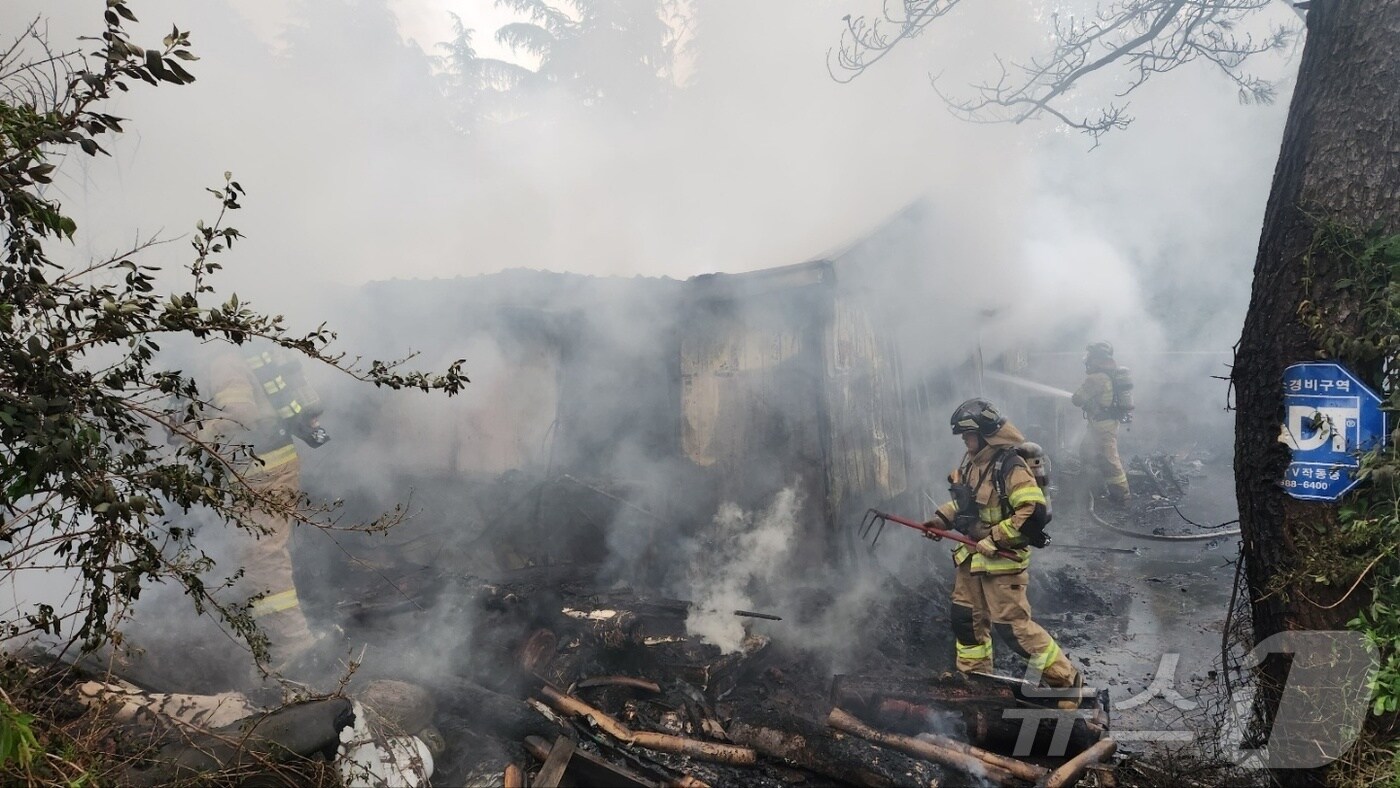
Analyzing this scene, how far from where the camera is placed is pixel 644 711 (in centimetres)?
451

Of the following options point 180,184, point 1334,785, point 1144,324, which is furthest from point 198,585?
point 1144,324

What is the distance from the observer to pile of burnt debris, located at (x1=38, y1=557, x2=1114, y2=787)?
11.9 feet

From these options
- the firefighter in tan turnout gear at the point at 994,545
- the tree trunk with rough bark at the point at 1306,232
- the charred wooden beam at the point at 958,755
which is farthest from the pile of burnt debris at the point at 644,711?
the tree trunk with rough bark at the point at 1306,232

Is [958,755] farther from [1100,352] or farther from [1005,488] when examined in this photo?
[1100,352]

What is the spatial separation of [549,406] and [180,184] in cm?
708

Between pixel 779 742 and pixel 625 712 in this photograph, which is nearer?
pixel 779 742

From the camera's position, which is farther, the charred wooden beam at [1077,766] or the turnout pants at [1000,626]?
the turnout pants at [1000,626]

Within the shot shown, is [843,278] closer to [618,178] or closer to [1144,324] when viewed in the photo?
[618,178]

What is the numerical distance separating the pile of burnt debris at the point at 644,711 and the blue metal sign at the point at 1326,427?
1941 mm

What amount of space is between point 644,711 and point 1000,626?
2.70 m

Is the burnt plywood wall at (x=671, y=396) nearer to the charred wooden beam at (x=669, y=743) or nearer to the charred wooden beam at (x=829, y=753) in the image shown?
the charred wooden beam at (x=829, y=753)

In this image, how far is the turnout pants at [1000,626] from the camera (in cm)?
450

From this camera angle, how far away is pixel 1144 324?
55.9 feet

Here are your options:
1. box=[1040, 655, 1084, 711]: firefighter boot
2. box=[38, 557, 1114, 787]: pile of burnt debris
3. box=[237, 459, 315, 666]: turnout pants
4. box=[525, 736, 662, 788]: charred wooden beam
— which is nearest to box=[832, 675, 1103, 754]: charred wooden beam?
box=[38, 557, 1114, 787]: pile of burnt debris
